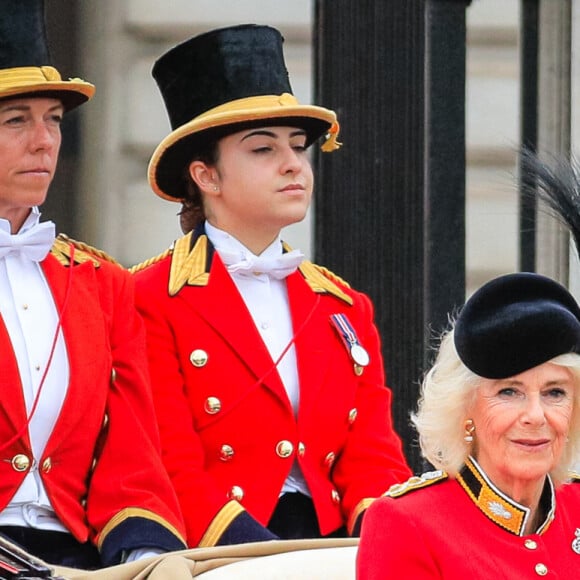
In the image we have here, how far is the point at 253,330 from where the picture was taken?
4.64 m

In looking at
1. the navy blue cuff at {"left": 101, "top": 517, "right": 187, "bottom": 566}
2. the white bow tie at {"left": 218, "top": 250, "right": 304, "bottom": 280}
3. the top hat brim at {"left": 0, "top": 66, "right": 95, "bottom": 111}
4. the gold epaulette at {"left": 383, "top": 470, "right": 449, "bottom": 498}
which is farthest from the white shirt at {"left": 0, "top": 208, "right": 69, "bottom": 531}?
the gold epaulette at {"left": 383, "top": 470, "right": 449, "bottom": 498}

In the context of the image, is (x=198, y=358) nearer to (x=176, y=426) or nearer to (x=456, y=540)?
(x=176, y=426)

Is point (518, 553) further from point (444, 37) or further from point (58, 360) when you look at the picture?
point (444, 37)

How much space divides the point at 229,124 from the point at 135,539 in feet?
3.53

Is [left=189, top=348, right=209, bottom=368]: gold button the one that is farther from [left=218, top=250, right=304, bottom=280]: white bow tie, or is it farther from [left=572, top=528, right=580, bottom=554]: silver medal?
[left=572, top=528, right=580, bottom=554]: silver medal

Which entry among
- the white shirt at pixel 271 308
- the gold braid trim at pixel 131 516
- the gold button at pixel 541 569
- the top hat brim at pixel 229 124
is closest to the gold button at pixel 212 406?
the white shirt at pixel 271 308

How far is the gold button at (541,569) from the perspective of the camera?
3.56m

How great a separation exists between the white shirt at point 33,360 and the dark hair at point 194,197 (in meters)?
0.63

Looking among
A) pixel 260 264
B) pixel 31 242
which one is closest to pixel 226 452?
pixel 260 264

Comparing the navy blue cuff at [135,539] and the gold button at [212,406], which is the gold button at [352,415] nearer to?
the gold button at [212,406]

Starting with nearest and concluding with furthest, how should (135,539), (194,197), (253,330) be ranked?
(135,539), (253,330), (194,197)

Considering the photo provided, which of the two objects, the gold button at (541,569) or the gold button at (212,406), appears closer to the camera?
the gold button at (541,569)

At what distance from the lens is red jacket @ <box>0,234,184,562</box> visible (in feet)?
13.7

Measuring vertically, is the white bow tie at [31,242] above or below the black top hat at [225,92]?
below
